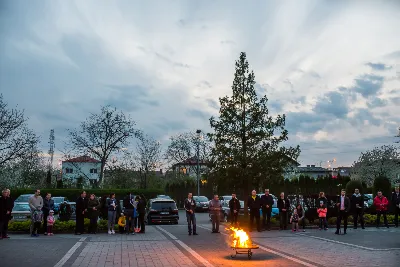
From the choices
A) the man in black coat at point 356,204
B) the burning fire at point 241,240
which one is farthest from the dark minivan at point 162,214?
the burning fire at point 241,240

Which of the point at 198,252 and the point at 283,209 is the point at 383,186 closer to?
the point at 283,209

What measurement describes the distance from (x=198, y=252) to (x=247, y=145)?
44.5 feet

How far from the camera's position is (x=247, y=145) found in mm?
26625

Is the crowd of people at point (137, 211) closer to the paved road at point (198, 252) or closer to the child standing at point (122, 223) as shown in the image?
the child standing at point (122, 223)

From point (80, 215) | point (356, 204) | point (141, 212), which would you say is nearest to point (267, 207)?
point (356, 204)

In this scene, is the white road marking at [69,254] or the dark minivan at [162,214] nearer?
the white road marking at [69,254]

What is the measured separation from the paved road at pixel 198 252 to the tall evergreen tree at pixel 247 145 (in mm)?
8246

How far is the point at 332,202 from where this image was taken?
2694cm

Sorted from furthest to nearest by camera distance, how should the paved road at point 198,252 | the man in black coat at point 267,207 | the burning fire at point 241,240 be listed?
1. the man in black coat at point 267,207
2. the burning fire at point 241,240
3. the paved road at point 198,252

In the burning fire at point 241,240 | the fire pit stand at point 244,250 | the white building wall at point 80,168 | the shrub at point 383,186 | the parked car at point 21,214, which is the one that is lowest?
the fire pit stand at point 244,250

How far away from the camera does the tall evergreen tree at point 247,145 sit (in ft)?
86.4

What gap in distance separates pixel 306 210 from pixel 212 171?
584 cm

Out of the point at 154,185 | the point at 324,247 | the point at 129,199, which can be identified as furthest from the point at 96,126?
the point at 324,247

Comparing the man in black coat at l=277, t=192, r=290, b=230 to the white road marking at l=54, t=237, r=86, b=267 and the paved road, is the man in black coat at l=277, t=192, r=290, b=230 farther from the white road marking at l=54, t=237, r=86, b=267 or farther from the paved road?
the white road marking at l=54, t=237, r=86, b=267
